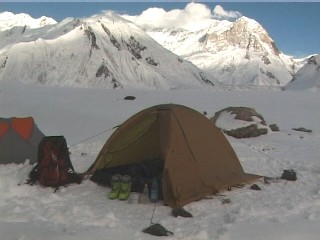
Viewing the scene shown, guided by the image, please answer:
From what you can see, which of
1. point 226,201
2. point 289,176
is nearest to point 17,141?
point 226,201

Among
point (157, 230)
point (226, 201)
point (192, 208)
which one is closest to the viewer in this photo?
point (157, 230)

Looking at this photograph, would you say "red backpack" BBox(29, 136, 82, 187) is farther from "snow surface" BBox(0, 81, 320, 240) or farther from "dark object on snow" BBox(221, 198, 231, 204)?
"dark object on snow" BBox(221, 198, 231, 204)

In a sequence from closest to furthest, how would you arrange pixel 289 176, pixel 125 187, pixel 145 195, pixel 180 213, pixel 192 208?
pixel 180 213 → pixel 192 208 → pixel 145 195 → pixel 125 187 → pixel 289 176

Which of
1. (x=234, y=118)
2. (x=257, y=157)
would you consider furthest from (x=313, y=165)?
(x=234, y=118)

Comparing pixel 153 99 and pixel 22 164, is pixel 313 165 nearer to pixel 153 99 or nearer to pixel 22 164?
pixel 22 164

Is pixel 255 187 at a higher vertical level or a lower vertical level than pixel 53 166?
lower

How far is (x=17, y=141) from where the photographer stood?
42.2ft

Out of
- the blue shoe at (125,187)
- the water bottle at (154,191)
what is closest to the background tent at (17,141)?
the blue shoe at (125,187)

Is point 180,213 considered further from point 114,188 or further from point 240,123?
point 240,123

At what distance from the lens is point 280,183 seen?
37.5ft

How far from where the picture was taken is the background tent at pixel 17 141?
12609 mm

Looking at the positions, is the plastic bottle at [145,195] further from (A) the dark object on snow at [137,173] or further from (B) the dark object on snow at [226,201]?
(B) the dark object on snow at [226,201]

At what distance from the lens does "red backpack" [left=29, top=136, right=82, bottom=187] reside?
35.0ft

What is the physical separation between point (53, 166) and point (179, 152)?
3063mm
